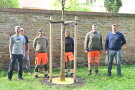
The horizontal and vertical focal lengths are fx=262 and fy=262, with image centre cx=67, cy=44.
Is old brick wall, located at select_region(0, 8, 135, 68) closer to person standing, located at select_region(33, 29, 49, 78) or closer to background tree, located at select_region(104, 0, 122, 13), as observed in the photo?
person standing, located at select_region(33, 29, 49, 78)

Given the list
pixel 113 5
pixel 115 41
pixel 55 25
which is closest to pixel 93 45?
pixel 115 41

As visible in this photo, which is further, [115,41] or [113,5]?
[113,5]

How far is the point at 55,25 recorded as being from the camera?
11.6 metres

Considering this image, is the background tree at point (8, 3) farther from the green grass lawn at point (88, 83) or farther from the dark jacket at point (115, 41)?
the dark jacket at point (115, 41)

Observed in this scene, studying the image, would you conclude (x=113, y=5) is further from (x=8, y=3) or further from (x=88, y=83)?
(x=88, y=83)

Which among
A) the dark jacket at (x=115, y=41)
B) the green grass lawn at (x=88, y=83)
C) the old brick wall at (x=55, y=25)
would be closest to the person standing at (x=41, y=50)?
the green grass lawn at (x=88, y=83)

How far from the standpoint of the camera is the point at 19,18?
11.1 meters

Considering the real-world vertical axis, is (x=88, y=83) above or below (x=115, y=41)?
below

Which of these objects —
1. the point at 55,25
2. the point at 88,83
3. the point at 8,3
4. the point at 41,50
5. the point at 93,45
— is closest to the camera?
the point at 88,83

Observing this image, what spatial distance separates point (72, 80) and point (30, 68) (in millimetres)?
2691

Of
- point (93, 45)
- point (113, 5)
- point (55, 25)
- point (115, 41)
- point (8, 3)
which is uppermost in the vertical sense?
point (8, 3)

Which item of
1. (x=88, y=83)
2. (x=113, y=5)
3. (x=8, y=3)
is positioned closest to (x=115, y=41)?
(x=88, y=83)

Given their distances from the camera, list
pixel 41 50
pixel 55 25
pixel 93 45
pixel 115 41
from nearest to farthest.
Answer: pixel 41 50, pixel 115 41, pixel 93 45, pixel 55 25

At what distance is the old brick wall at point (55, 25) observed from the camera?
10883mm
